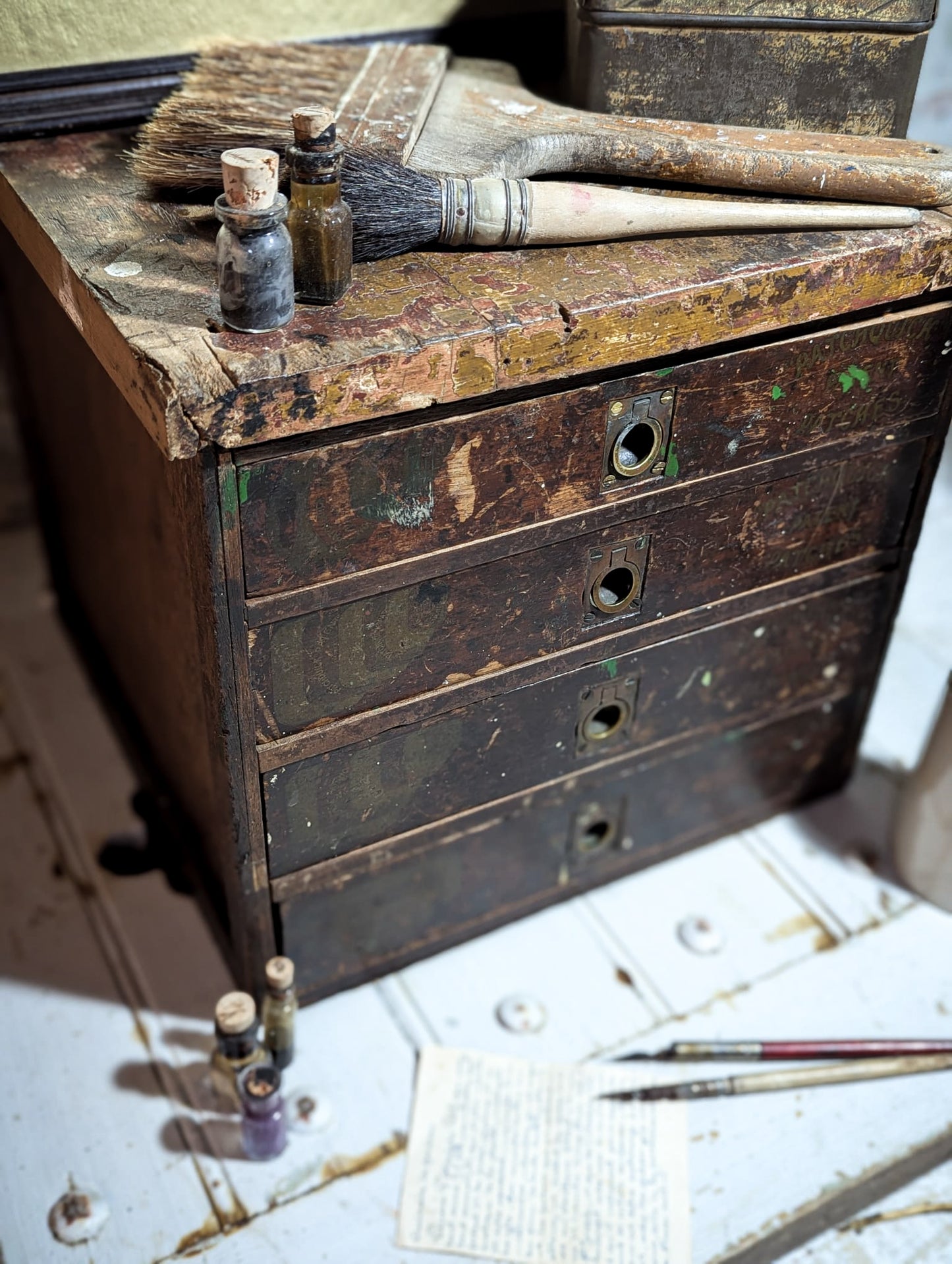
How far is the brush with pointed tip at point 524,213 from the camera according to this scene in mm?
1359

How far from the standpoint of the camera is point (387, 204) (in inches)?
53.4

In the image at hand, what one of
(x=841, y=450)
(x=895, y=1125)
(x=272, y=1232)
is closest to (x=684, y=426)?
(x=841, y=450)

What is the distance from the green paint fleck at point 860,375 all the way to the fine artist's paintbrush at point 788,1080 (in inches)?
36.4

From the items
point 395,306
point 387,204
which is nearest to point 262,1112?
point 395,306

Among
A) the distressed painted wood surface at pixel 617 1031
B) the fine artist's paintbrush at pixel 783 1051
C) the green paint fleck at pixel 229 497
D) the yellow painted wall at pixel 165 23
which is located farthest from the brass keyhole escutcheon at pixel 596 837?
the yellow painted wall at pixel 165 23

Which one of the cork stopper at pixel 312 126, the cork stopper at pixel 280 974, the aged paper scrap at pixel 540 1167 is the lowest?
the aged paper scrap at pixel 540 1167

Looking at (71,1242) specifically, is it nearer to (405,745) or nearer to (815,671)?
(405,745)

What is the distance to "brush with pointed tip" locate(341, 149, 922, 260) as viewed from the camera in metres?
1.36

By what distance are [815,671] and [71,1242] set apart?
1284mm

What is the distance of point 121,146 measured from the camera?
5.44 feet

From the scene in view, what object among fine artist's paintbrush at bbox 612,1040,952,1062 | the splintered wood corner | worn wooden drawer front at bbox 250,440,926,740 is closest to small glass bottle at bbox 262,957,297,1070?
worn wooden drawer front at bbox 250,440,926,740

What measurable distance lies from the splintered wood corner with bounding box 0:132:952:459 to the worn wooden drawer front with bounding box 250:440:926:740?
244 millimetres

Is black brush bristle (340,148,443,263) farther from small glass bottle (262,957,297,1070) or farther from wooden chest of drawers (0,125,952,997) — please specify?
small glass bottle (262,957,297,1070)

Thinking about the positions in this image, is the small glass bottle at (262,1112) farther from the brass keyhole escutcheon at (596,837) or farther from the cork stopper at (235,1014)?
the brass keyhole escutcheon at (596,837)
